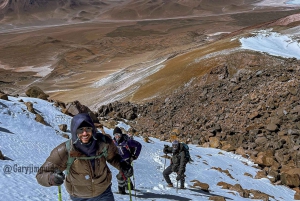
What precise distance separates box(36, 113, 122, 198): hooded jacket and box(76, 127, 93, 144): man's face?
0.14 ft

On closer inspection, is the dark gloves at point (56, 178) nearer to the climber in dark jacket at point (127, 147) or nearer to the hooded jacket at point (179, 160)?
the climber in dark jacket at point (127, 147)

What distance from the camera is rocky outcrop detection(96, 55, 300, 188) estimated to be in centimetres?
1659

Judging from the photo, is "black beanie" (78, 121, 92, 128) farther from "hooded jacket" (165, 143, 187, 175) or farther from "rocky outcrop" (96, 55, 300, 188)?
"rocky outcrop" (96, 55, 300, 188)

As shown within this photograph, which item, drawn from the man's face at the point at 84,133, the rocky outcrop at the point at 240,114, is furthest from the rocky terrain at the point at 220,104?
the man's face at the point at 84,133

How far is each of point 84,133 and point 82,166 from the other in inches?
17.7

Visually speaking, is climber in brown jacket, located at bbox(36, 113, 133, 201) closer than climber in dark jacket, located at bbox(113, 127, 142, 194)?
Yes

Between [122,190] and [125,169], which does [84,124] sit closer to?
[125,169]

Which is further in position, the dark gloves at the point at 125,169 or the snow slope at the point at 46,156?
the snow slope at the point at 46,156

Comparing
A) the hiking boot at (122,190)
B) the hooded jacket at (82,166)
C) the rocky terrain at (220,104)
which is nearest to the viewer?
the hooded jacket at (82,166)

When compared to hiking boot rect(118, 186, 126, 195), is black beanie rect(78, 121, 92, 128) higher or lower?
higher

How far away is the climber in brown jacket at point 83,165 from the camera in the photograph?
394 cm

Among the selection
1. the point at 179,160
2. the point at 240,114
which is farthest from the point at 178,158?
the point at 240,114

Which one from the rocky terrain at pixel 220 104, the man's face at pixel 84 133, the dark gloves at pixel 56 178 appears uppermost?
the man's face at pixel 84 133

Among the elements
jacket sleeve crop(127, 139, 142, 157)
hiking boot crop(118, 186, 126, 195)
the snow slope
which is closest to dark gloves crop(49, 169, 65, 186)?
the snow slope
